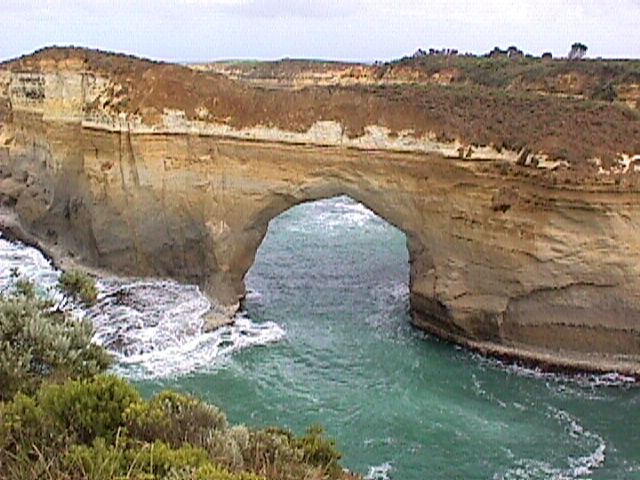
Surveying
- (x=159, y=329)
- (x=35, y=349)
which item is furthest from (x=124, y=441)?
(x=159, y=329)

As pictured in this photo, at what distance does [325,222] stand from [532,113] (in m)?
15.4

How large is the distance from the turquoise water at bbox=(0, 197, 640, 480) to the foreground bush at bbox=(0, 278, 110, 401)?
21.0 feet

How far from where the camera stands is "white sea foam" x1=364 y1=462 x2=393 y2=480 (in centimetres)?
1509

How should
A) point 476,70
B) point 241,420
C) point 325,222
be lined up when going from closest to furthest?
point 241,420 → point 325,222 → point 476,70

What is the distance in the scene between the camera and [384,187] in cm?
2294

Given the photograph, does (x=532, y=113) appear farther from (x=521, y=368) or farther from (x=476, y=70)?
(x=476, y=70)

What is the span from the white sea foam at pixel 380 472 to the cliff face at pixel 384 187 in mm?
6773

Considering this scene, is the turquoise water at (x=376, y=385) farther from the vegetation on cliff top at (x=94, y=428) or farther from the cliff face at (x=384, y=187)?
the vegetation on cliff top at (x=94, y=428)

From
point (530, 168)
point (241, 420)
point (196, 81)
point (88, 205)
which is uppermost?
point (196, 81)

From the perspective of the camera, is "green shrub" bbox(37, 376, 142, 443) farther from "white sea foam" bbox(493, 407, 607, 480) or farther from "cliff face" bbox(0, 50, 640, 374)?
"cliff face" bbox(0, 50, 640, 374)

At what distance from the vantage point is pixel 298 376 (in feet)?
64.4

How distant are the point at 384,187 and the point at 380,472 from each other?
31.4 ft

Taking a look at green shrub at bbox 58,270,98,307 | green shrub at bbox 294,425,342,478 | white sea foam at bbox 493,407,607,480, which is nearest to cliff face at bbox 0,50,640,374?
white sea foam at bbox 493,407,607,480

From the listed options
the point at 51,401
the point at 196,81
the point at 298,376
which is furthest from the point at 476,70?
the point at 51,401
